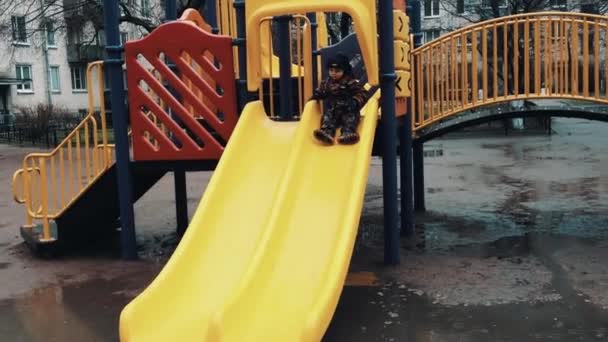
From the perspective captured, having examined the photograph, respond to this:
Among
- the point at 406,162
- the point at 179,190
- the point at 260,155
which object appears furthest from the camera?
the point at 179,190

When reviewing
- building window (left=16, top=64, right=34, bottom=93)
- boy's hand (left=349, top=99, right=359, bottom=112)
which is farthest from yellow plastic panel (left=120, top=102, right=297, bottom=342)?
building window (left=16, top=64, right=34, bottom=93)

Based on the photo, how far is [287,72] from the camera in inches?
310

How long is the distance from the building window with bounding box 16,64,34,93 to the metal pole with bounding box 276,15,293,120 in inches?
1404

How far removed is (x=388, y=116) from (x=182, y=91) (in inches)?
84.7

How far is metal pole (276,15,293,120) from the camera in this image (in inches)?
302

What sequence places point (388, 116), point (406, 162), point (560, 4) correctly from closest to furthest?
point (388, 116), point (406, 162), point (560, 4)

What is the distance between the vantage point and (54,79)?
44.5 metres

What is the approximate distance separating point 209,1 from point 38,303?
16.6 ft

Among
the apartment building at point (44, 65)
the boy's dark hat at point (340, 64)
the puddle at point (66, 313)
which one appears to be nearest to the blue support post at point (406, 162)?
the boy's dark hat at point (340, 64)

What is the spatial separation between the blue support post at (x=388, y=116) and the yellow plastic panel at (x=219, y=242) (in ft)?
3.07

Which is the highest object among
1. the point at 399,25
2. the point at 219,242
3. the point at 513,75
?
the point at 399,25

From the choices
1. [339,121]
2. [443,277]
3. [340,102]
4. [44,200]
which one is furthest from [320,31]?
[443,277]

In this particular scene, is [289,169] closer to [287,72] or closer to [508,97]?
[287,72]

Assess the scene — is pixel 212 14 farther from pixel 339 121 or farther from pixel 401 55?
pixel 339 121
